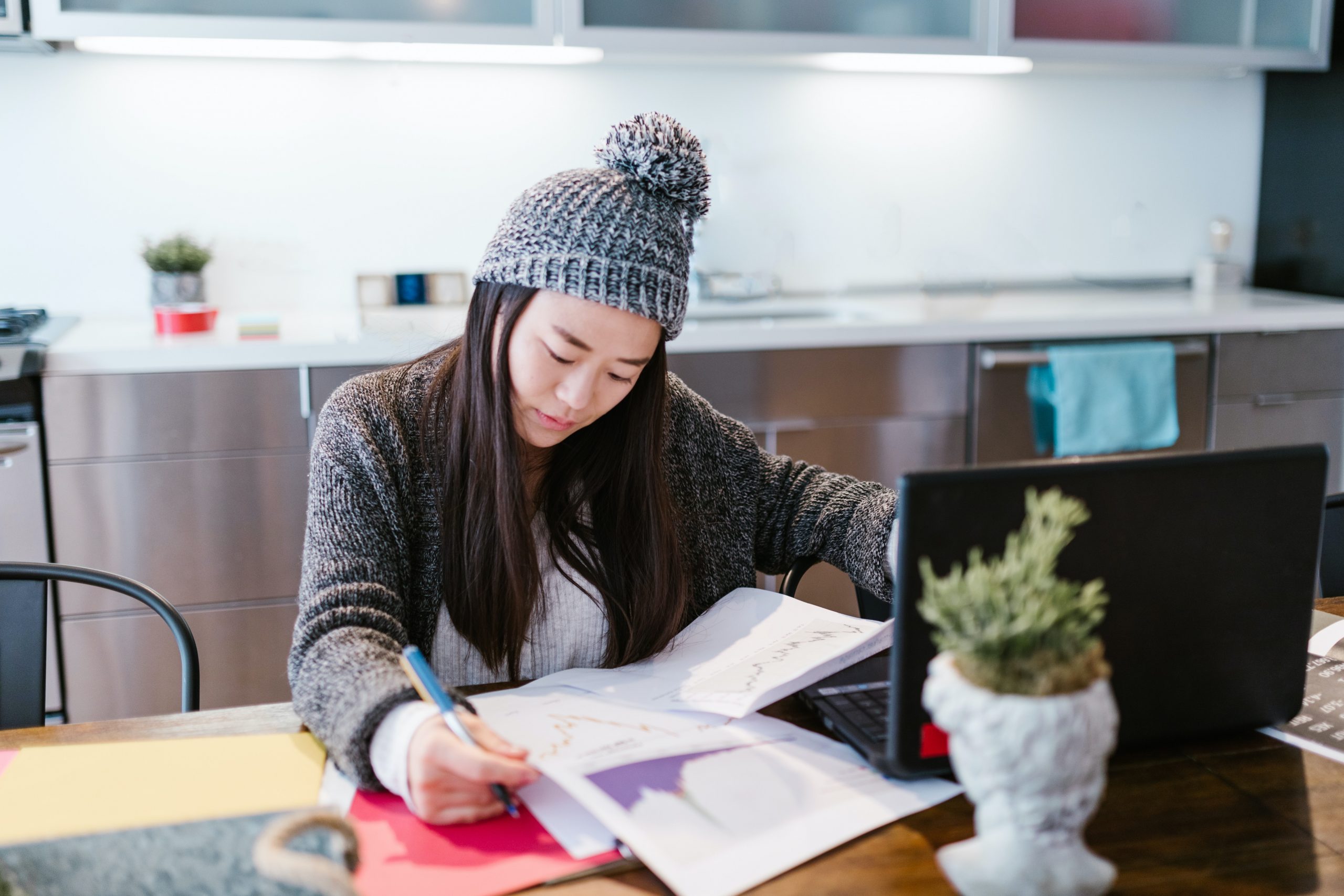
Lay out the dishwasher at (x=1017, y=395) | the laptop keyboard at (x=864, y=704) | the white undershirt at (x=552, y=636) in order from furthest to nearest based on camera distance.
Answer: the dishwasher at (x=1017, y=395) → the white undershirt at (x=552, y=636) → the laptop keyboard at (x=864, y=704)

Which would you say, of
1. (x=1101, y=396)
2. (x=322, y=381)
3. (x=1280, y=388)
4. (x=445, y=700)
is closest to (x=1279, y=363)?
(x=1280, y=388)

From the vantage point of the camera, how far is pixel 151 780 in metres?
0.83

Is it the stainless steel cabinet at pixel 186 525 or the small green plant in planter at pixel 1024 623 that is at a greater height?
the small green plant in planter at pixel 1024 623

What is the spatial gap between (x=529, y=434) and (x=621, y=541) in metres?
0.16

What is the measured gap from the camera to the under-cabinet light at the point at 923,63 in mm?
2781

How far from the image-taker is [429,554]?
3.91ft

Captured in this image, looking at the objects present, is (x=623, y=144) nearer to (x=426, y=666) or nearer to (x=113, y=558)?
(x=426, y=666)

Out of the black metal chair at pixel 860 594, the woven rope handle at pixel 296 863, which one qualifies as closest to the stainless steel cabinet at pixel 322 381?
the black metal chair at pixel 860 594

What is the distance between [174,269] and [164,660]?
88 centimetres

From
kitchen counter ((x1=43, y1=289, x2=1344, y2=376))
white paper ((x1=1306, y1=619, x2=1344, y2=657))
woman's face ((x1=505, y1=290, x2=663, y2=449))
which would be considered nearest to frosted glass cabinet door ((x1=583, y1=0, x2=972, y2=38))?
kitchen counter ((x1=43, y1=289, x2=1344, y2=376))

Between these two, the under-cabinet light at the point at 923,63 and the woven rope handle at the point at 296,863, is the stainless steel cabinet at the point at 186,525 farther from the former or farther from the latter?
the woven rope handle at the point at 296,863

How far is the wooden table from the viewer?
71 cm

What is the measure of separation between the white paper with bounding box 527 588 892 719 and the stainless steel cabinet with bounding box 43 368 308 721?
4.63 ft

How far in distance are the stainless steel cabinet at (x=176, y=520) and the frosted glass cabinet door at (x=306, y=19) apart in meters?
0.72
